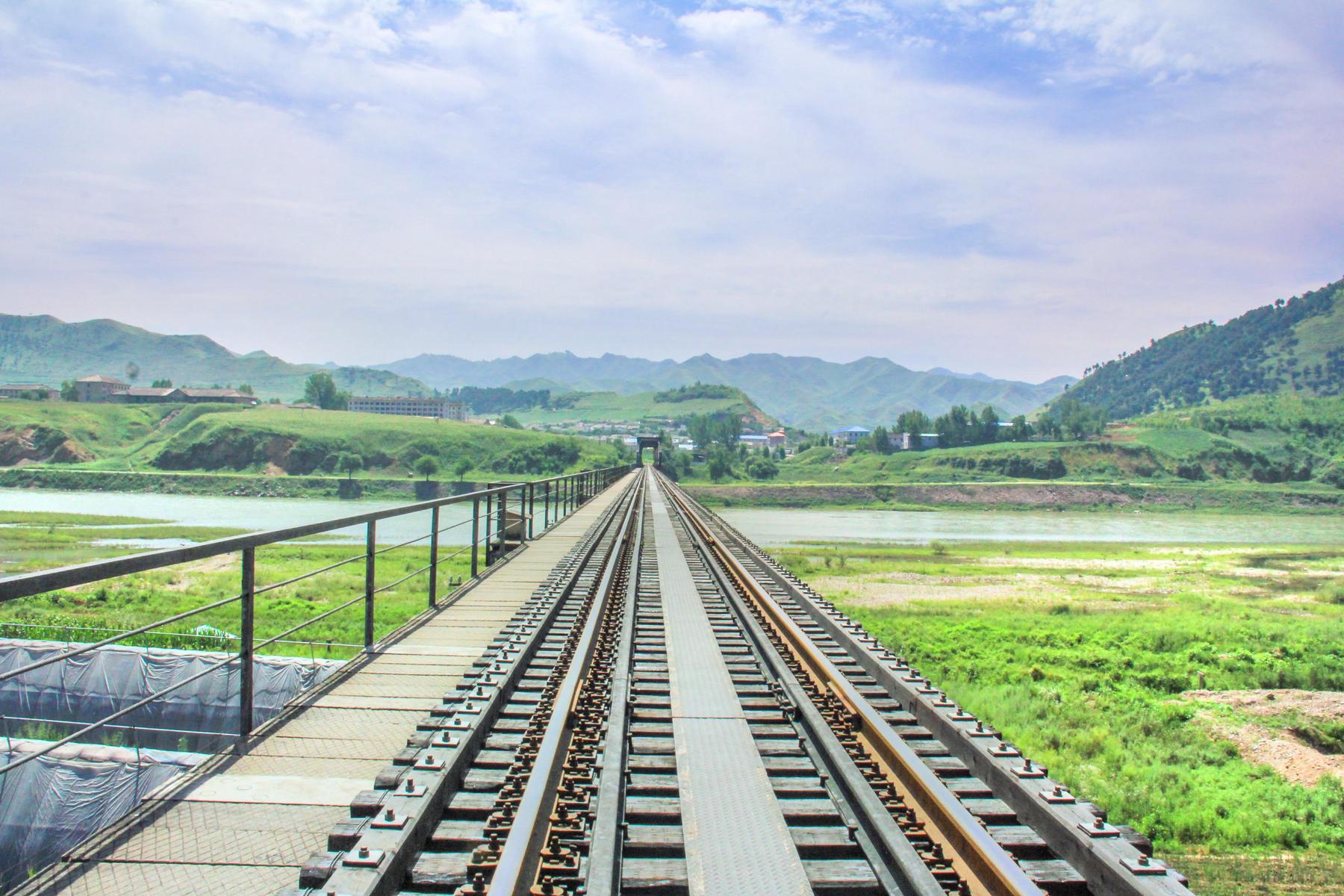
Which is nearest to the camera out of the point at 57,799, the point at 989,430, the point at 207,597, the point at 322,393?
the point at 57,799

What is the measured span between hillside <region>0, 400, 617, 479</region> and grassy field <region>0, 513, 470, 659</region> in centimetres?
6282

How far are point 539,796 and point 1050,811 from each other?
202 cm

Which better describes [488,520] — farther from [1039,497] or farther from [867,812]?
[1039,497]

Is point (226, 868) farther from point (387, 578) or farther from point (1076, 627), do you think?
point (387, 578)

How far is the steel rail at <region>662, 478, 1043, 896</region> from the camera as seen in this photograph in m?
2.81

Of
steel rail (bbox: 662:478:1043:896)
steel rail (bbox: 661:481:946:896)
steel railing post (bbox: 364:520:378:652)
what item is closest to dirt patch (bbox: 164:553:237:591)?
steel railing post (bbox: 364:520:378:652)

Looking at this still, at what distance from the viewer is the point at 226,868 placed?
121 inches

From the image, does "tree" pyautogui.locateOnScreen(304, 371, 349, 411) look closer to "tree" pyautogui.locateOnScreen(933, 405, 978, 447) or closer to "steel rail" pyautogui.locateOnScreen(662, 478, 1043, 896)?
"tree" pyautogui.locateOnScreen(933, 405, 978, 447)

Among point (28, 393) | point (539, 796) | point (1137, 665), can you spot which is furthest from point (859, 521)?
point (28, 393)

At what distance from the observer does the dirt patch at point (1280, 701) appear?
10000 millimetres

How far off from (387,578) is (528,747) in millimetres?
25745

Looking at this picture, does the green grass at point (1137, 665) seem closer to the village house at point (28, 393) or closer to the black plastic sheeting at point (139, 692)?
the black plastic sheeting at point (139, 692)

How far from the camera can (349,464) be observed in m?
104

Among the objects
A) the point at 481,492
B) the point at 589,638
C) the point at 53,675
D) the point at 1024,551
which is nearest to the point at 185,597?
the point at 53,675
